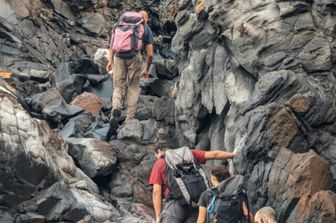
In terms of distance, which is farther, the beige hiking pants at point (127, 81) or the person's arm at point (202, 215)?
the beige hiking pants at point (127, 81)

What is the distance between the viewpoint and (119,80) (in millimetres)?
20531

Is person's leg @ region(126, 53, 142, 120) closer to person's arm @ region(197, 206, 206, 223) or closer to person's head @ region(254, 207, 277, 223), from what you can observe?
person's head @ region(254, 207, 277, 223)

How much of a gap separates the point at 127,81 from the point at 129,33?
6.55 ft

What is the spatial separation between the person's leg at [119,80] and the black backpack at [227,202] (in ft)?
31.3

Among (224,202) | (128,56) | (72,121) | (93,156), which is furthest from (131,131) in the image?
(224,202)

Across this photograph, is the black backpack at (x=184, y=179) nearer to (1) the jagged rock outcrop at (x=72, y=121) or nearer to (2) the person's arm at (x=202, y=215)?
(2) the person's arm at (x=202, y=215)

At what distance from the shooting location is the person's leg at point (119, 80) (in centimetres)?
2019

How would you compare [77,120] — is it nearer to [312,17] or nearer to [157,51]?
[312,17]

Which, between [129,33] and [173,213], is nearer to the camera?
[173,213]

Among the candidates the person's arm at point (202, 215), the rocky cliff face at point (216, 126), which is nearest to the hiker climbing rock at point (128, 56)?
the rocky cliff face at point (216, 126)

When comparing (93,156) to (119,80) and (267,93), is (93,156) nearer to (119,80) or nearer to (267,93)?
(119,80)

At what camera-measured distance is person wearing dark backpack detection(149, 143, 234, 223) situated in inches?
457

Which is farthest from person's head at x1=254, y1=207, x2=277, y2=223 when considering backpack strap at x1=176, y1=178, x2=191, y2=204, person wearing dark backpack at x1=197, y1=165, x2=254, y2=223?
backpack strap at x1=176, y1=178, x2=191, y2=204

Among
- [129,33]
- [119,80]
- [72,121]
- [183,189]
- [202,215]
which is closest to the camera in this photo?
[202,215]
